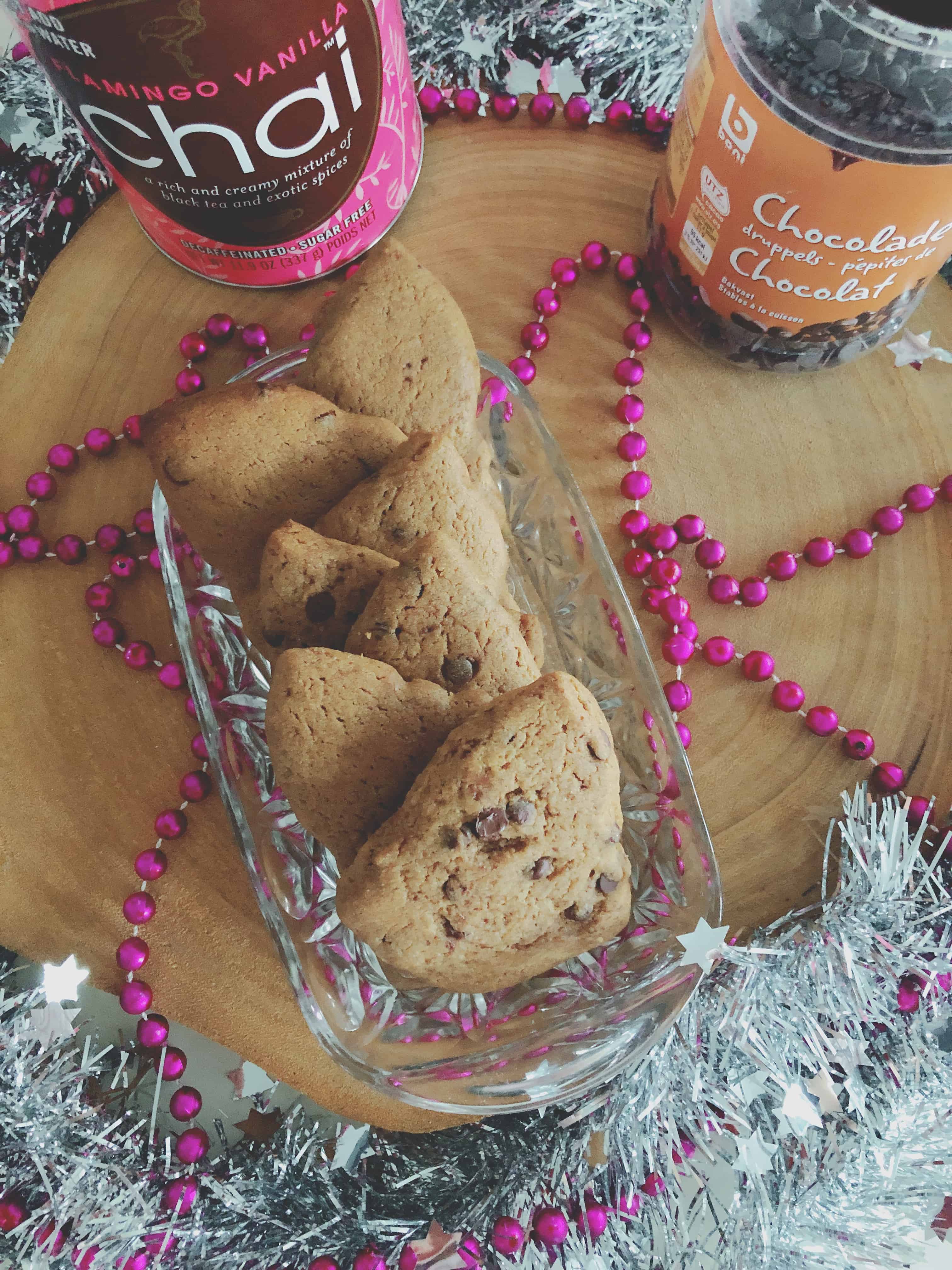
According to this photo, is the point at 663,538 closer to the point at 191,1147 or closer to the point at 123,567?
the point at 123,567

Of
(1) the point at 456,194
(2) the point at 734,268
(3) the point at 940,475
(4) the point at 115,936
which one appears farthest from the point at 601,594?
(4) the point at 115,936

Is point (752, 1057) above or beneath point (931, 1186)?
above

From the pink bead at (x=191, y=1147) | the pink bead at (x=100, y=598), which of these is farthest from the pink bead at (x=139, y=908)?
the pink bead at (x=100, y=598)

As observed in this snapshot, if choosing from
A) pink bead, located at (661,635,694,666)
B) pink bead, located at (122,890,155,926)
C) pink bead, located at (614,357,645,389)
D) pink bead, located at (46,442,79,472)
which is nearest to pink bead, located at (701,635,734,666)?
pink bead, located at (661,635,694,666)

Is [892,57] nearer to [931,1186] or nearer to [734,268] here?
[734,268]

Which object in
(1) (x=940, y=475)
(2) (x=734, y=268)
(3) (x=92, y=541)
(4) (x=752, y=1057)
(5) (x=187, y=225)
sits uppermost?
(5) (x=187, y=225)

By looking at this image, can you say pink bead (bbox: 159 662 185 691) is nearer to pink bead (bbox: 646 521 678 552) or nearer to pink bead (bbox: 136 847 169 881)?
pink bead (bbox: 136 847 169 881)

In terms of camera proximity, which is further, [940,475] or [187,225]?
[940,475]
